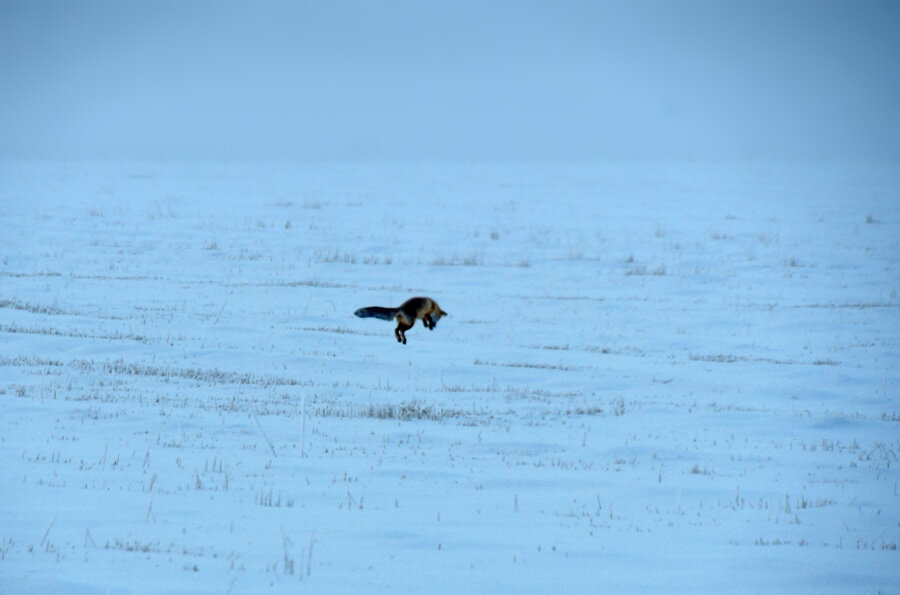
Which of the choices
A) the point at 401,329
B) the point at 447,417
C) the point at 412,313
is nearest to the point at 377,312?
the point at 412,313

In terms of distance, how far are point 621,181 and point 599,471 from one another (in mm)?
54626

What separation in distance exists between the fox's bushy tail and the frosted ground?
755mm

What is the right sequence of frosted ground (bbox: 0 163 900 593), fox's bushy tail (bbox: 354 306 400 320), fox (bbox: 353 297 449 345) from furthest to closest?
fox (bbox: 353 297 449 345) < fox's bushy tail (bbox: 354 306 400 320) < frosted ground (bbox: 0 163 900 593)

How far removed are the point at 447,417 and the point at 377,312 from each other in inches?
120

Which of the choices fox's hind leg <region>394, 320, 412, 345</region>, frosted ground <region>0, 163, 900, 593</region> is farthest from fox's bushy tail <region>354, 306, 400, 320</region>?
frosted ground <region>0, 163, 900, 593</region>

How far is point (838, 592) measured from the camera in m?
6.03

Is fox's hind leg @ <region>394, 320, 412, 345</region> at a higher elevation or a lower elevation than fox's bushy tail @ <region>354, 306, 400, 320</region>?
lower

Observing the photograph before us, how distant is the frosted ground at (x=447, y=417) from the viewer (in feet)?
20.8

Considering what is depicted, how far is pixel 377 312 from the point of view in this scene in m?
13.3

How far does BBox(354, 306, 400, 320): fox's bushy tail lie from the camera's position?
42.9 ft

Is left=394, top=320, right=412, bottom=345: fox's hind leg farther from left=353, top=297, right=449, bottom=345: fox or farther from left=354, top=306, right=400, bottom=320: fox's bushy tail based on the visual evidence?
left=354, top=306, right=400, bottom=320: fox's bushy tail

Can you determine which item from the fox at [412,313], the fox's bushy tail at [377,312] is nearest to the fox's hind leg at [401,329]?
the fox at [412,313]

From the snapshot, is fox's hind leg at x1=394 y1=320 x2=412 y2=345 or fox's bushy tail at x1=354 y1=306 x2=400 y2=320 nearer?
fox's bushy tail at x1=354 y1=306 x2=400 y2=320

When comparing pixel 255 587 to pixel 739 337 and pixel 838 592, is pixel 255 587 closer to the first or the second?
pixel 838 592
